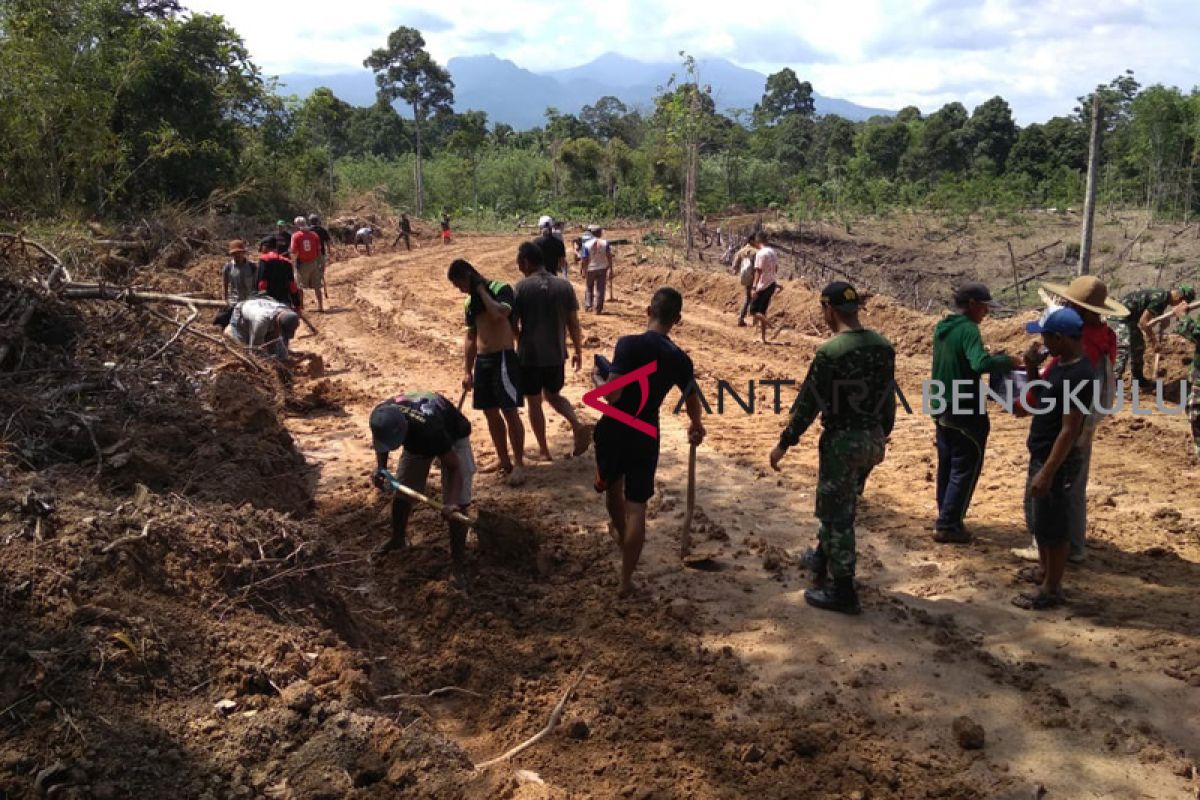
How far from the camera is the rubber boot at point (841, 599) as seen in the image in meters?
4.43

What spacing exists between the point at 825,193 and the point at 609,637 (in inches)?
1298

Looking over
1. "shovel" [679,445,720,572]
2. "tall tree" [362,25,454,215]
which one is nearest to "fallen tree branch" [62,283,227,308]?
"shovel" [679,445,720,572]

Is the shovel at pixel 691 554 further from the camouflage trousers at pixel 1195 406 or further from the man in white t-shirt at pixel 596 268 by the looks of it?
the man in white t-shirt at pixel 596 268

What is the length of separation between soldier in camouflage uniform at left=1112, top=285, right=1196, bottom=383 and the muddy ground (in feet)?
9.13

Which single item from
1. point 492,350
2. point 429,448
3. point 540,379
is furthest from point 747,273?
point 429,448

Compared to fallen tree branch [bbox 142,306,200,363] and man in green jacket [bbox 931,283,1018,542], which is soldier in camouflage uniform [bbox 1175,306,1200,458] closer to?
man in green jacket [bbox 931,283,1018,542]

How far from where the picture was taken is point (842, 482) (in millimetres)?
4285

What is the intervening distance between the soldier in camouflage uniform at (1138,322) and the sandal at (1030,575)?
4630 millimetres

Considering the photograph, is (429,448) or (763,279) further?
(763,279)

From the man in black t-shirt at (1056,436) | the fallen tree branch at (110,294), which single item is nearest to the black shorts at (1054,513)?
the man in black t-shirt at (1056,436)

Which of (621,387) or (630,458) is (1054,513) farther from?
(621,387)

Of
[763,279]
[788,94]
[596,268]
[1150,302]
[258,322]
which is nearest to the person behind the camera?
[258,322]

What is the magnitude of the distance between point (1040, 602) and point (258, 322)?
22.0 ft

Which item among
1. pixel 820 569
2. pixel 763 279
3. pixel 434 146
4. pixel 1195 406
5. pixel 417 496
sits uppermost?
pixel 434 146
